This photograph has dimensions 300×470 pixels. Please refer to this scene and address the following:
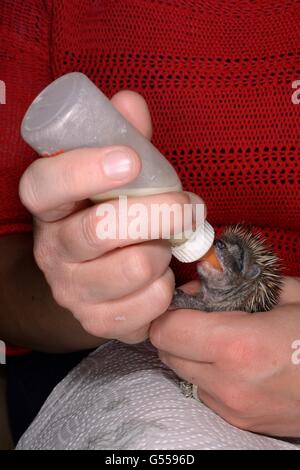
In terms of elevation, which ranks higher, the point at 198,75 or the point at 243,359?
the point at 198,75

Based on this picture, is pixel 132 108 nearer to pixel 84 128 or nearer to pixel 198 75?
pixel 84 128

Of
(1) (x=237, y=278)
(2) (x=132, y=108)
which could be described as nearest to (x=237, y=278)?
(1) (x=237, y=278)

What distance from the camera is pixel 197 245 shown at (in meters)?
0.58

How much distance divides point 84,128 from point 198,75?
0.33 meters

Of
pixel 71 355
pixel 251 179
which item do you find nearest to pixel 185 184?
pixel 251 179

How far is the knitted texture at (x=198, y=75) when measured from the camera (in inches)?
28.6

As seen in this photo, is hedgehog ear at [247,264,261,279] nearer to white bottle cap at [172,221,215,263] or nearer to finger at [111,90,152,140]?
white bottle cap at [172,221,215,263]

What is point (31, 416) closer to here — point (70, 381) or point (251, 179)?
point (70, 381)

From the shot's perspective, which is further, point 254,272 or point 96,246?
point 254,272

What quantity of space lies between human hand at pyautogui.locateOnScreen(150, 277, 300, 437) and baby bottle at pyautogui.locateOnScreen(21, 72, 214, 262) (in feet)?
0.60

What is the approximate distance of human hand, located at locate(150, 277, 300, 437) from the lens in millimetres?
605

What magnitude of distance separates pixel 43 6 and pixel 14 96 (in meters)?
0.14

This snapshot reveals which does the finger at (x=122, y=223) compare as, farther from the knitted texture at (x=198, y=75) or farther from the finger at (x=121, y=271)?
the knitted texture at (x=198, y=75)

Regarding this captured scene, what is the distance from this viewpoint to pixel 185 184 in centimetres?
77
